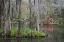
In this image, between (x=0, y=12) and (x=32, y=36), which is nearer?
(x=32, y=36)

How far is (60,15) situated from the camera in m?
64.1

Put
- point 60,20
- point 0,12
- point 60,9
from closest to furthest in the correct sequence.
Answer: point 0,12 < point 60,9 < point 60,20

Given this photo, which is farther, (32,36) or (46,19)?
(46,19)

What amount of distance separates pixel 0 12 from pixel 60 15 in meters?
38.2

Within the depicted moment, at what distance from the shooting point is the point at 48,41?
20.3m

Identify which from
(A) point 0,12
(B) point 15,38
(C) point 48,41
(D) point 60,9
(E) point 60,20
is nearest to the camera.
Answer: (C) point 48,41

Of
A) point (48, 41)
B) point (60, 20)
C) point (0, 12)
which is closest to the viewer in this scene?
point (48, 41)

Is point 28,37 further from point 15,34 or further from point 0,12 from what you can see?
point 0,12

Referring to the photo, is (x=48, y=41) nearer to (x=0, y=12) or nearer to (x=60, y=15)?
Answer: (x=0, y=12)

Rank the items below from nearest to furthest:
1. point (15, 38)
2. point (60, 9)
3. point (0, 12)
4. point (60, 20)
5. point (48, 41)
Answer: point (48, 41) < point (15, 38) < point (0, 12) < point (60, 9) < point (60, 20)

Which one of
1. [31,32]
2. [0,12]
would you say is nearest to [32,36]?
[31,32]

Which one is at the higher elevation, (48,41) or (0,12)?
(0,12)

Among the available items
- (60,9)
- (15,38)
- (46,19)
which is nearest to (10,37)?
(15,38)

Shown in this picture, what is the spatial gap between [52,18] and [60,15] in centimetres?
424
